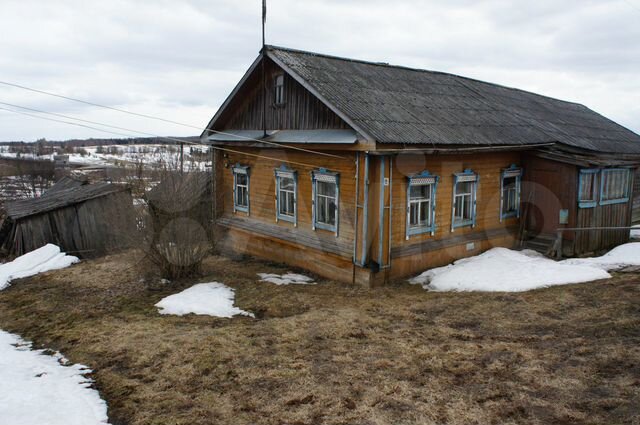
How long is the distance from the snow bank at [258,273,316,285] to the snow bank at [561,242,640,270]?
255 inches

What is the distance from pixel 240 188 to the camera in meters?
15.2

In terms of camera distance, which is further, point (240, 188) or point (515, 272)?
point (240, 188)

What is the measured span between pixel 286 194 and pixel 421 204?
3.88 m

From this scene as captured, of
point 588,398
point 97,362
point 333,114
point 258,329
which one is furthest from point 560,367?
point 333,114

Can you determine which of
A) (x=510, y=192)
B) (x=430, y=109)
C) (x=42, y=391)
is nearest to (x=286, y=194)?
(x=430, y=109)

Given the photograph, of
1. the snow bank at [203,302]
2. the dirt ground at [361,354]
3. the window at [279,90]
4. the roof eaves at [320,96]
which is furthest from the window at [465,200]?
the snow bank at [203,302]

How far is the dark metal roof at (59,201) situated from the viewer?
18344 mm

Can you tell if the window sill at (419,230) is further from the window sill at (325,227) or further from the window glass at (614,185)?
the window glass at (614,185)

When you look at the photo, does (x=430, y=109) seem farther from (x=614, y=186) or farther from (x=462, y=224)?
(x=614, y=186)

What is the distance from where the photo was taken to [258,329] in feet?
26.4

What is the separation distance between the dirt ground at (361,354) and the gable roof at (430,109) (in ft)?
12.7

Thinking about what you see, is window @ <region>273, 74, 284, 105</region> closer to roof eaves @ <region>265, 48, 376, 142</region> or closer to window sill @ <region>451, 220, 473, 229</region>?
roof eaves @ <region>265, 48, 376, 142</region>

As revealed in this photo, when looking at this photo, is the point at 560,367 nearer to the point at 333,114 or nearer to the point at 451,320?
the point at 451,320

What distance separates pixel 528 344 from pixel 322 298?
440 cm
